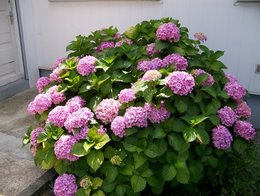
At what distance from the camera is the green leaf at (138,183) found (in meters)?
2.15

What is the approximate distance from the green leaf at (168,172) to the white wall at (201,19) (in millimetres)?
1666

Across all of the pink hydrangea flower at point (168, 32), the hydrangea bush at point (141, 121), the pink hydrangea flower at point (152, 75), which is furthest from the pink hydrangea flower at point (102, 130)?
the pink hydrangea flower at point (168, 32)

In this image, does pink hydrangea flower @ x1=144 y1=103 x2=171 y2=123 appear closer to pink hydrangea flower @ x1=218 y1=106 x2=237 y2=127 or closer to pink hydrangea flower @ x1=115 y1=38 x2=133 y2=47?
pink hydrangea flower @ x1=218 y1=106 x2=237 y2=127

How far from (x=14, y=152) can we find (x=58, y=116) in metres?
0.76

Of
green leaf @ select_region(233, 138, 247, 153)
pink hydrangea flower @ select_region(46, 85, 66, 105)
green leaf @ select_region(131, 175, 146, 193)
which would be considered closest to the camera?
green leaf @ select_region(131, 175, 146, 193)

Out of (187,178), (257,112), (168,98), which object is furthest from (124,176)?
(257,112)

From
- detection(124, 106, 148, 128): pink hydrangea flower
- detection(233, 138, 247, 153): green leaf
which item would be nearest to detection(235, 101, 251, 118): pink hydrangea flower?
detection(233, 138, 247, 153): green leaf

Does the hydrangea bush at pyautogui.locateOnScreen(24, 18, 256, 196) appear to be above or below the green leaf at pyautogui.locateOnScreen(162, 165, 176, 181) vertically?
above

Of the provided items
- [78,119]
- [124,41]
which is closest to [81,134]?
[78,119]

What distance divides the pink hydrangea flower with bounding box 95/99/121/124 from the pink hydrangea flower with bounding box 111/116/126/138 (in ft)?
0.27

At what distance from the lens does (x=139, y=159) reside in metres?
2.20

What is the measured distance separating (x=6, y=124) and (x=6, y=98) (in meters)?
0.78

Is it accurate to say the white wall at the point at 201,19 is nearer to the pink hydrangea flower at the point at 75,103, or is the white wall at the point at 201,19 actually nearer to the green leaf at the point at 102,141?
the pink hydrangea flower at the point at 75,103

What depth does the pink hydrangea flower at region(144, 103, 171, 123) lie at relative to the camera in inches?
89.0
